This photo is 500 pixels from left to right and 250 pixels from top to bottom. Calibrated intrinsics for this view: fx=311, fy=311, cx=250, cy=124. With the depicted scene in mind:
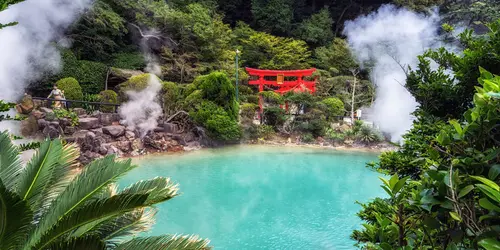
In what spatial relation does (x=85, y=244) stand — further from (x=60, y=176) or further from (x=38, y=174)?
(x=60, y=176)

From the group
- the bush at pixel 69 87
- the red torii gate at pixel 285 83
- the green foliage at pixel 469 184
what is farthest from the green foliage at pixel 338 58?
the green foliage at pixel 469 184

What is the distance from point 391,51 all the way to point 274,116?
675cm

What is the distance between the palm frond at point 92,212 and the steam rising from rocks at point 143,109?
32.5 ft

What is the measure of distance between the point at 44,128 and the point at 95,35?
224 inches

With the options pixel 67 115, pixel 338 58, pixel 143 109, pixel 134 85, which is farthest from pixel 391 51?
pixel 67 115

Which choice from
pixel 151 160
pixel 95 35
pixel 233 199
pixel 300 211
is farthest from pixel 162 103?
pixel 300 211

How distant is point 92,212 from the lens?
1.64 m

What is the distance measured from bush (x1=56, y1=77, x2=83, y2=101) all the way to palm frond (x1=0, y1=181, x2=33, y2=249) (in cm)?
1133

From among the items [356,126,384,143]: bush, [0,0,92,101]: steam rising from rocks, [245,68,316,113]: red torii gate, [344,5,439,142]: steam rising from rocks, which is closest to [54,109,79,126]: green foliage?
[0,0,92,101]: steam rising from rocks

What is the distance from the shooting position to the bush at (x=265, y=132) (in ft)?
43.4

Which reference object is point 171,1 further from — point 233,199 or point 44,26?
point 233,199

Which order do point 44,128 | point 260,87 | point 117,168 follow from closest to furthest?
point 117,168 → point 44,128 → point 260,87

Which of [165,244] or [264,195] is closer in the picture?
[165,244]

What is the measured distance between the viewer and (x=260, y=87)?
49.4 feet
